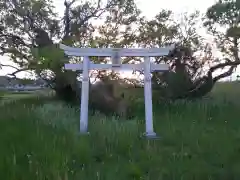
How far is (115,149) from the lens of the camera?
4578 millimetres

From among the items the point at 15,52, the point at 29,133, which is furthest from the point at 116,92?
the point at 29,133

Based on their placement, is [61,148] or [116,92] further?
[116,92]

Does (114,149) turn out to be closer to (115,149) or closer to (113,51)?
(115,149)

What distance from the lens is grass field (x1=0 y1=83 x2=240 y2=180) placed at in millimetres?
3660

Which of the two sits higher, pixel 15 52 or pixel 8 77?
pixel 15 52

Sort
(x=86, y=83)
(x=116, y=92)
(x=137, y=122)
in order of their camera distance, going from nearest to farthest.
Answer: (x=86, y=83) → (x=137, y=122) → (x=116, y=92)

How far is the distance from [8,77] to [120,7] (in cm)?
350

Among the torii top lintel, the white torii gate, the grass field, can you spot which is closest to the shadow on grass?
the grass field

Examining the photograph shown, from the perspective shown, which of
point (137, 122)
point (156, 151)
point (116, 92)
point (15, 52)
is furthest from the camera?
point (15, 52)

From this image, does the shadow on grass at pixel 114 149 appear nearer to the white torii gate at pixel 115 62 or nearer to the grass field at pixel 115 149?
the grass field at pixel 115 149

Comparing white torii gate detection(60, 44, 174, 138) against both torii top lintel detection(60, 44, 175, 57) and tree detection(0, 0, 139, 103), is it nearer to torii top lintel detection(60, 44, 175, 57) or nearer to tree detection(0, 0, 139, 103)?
torii top lintel detection(60, 44, 175, 57)

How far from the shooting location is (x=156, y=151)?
14.8 feet

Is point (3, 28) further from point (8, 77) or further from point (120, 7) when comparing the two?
point (120, 7)

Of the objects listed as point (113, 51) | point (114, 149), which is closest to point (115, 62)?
point (113, 51)
